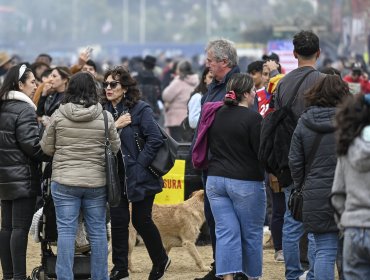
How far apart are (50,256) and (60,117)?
132cm

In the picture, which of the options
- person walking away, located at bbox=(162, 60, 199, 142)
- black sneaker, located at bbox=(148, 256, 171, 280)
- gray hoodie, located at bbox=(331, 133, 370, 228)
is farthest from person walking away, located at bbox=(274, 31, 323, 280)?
person walking away, located at bbox=(162, 60, 199, 142)

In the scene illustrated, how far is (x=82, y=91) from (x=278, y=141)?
5.25ft

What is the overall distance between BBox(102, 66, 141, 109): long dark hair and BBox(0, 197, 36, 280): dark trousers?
45.6 inches

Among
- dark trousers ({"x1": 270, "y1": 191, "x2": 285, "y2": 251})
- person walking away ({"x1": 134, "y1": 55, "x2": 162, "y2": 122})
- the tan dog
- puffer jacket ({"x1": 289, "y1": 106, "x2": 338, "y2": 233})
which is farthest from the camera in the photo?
person walking away ({"x1": 134, "y1": 55, "x2": 162, "y2": 122})

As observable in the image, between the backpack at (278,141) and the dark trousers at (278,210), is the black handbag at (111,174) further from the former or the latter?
the dark trousers at (278,210)

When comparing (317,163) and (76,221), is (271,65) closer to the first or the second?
(76,221)

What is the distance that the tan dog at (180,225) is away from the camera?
38.2ft

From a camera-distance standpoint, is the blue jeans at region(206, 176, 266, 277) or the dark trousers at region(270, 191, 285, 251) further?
the dark trousers at region(270, 191, 285, 251)

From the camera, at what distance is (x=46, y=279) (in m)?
10.1

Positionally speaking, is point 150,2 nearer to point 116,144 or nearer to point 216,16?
point 216,16

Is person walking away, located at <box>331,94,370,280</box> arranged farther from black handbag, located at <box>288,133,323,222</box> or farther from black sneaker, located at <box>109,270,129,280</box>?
black sneaker, located at <box>109,270,129,280</box>

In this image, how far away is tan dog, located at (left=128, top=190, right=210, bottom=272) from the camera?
11641mm

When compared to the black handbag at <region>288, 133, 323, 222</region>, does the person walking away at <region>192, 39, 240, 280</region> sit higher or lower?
higher

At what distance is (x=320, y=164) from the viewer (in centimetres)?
859
